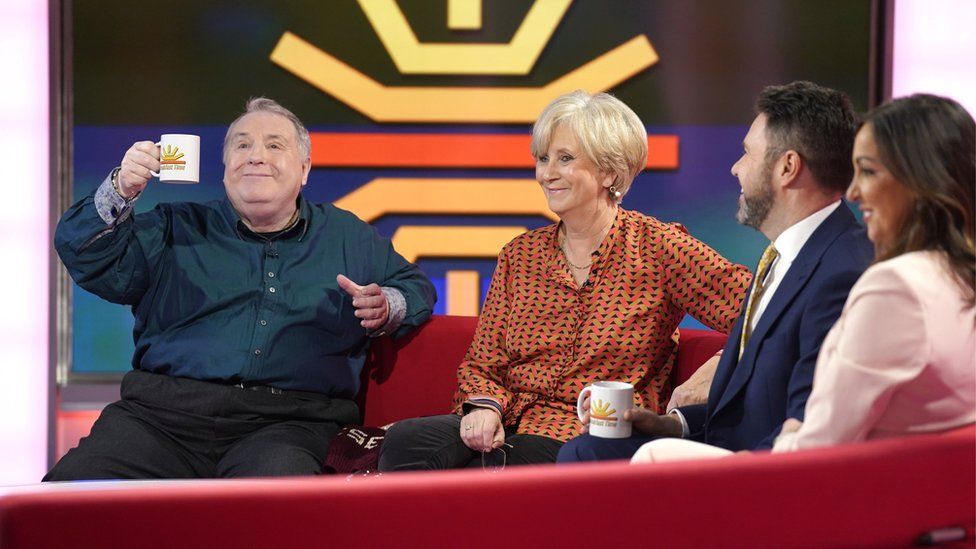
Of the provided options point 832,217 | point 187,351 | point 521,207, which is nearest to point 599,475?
point 832,217

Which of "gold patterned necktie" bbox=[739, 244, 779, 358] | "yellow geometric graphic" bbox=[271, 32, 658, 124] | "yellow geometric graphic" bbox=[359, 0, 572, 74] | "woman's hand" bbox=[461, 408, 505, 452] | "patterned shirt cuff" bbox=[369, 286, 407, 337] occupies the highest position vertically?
"yellow geometric graphic" bbox=[359, 0, 572, 74]

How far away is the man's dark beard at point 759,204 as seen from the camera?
2324mm

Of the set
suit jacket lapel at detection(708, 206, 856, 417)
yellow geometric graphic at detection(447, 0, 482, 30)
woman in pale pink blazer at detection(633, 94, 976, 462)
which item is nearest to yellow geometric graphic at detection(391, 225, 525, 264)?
yellow geometric graphic at detection(447, 0, 482, 30)

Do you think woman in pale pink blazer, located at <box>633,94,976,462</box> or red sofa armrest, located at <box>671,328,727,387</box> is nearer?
woman in pale pink blazer, located at <box>633,94,976,462</box>

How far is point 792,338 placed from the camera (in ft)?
6.88

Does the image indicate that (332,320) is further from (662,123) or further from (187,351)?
(662,123)

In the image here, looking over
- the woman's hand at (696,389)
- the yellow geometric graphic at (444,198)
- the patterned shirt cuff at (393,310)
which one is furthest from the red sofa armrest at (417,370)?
the yellow geometric graphic at (444,198)

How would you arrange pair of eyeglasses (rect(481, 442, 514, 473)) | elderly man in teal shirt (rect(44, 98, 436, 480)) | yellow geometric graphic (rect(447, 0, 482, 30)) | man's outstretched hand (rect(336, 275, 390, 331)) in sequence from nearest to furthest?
pair of eyeglasses (rect(481, 442, 514, 473)) < elderly man in teal shirt (rect(44, 98, 436, 480)) < man's outstretched hand (rect(336, 275, 390, 331)) < yellow geometric graphic (rect(447, 0, 482, 30))

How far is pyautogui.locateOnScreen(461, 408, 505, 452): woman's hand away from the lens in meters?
2.80

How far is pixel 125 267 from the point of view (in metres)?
3.06

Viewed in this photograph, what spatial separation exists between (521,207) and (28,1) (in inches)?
93.3

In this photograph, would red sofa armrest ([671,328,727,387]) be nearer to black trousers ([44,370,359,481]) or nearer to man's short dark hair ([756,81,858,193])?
man's short dark hair ([756,81,858,193])

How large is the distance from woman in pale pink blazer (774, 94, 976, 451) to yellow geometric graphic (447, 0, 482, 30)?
299 centimetres

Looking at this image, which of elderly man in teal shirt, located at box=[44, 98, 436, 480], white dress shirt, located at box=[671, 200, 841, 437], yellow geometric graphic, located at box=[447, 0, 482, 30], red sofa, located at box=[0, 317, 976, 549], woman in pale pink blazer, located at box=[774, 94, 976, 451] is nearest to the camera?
red sofa, located at box=[0, 317, 976, 549]
